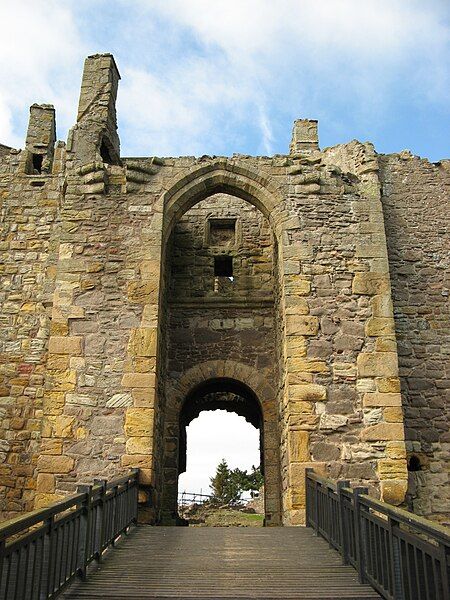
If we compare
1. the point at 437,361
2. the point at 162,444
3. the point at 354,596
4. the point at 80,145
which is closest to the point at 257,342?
the point at 162,444

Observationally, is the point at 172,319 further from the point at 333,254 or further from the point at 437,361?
the point at 437,361

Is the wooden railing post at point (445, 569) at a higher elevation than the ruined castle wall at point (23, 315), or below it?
below

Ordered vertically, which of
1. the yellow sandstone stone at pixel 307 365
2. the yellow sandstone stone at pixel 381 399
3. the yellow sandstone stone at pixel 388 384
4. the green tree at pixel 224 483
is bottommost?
the green tree at pixel 224 483

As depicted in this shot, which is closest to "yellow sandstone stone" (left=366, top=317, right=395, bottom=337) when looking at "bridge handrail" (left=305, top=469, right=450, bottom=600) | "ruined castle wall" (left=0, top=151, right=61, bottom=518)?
"bridge handrail" (left=305, top=469, right=450, bottom=600)

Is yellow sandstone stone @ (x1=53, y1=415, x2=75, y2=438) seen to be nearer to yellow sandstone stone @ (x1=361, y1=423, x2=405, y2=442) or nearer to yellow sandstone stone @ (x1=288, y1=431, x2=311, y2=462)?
yellow sandstone stone @ (x1=288, y1=431, x2=311, y2=462)

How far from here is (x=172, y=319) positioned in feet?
33.6

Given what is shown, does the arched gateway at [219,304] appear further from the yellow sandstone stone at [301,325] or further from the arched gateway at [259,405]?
the yellow sandstone stone at [301,325]

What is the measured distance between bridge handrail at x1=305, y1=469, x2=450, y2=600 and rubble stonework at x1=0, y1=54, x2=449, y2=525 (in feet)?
6.75

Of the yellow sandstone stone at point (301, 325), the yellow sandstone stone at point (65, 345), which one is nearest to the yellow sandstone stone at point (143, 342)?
the yellow sandstone stone at point (65, 345)

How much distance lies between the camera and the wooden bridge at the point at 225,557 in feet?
9.95

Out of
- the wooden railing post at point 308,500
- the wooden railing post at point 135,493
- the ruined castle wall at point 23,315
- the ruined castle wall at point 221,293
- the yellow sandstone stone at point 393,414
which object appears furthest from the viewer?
the ruined castle wall at point 221,293

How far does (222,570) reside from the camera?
442 cm

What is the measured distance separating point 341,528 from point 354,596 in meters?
0.87

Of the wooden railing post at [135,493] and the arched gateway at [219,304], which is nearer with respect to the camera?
the wooden railing post at [135,493]
